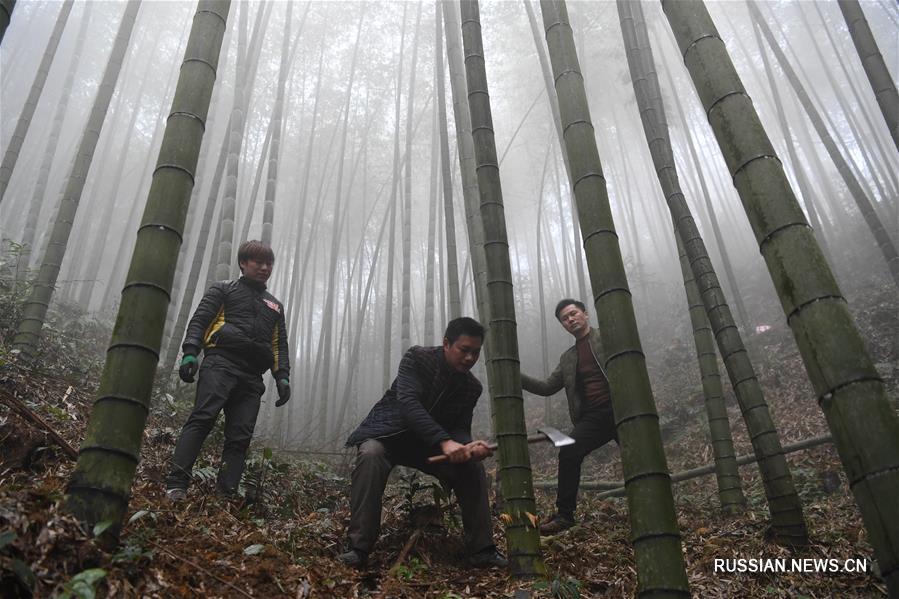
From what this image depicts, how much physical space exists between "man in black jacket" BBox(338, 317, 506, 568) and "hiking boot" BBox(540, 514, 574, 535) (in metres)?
0.68

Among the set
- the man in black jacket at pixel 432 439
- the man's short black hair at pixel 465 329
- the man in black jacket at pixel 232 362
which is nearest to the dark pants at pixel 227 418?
the man in black jacket at pixel 232 362

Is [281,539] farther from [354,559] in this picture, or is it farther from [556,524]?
[556,524]

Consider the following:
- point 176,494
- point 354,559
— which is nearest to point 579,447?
point 354,559

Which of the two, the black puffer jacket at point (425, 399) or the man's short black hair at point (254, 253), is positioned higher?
the man's short black hair at point (254, 253)

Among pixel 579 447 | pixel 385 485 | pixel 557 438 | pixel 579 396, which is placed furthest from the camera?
pixel 579 396

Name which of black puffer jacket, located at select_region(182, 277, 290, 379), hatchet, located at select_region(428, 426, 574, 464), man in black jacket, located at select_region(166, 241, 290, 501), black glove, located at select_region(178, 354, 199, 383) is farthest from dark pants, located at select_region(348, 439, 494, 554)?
black glove, located at select_region(178, 354, 199, 383)

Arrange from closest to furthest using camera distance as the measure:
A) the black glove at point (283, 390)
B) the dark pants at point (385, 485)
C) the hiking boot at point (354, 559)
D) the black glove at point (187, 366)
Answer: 1. the hiking boot at point (354, 559)
2. the dark pants at point (385, 485)
3. the black glove at point (187, 366)
4. the black glove at point (283, 390)

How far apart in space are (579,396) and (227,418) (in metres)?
2.37

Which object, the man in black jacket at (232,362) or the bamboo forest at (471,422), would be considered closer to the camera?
the bamboo forest at (471,422)

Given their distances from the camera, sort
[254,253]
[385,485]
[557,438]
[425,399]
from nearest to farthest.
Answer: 1. [557,438]
2. [385,485]
3. [425,399]
4. [254,253]

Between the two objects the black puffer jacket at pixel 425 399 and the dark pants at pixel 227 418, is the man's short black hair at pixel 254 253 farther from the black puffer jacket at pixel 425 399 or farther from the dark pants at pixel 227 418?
the black puffer jacket at pixel 425 399

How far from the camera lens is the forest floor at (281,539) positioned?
4.72ft

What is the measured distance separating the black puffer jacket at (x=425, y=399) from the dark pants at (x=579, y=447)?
891 mm

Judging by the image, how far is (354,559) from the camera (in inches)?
98.0
